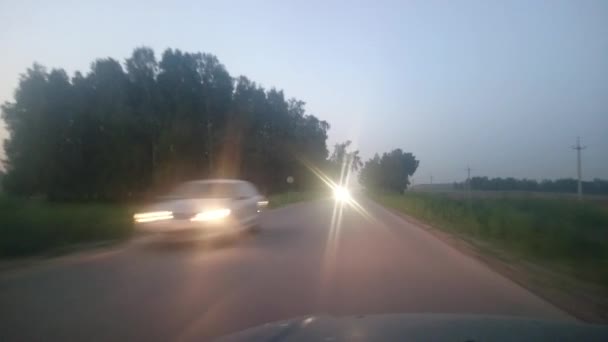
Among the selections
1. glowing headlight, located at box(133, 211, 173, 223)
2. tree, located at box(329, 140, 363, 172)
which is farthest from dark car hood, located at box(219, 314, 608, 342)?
tree, located at box(329, 140, 363, 172)

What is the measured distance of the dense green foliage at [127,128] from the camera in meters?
41.2

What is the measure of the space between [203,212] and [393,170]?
313ft

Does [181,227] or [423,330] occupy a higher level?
[181,227]

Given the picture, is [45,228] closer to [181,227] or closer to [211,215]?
[181,227]

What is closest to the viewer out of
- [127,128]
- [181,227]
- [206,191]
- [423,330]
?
[423,330]

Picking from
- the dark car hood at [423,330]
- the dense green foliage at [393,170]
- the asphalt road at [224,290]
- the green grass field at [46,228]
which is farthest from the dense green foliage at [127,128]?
the dense green foliage at [393,170]

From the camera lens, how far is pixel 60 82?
4259 cm

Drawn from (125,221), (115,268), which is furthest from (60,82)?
(115,268)

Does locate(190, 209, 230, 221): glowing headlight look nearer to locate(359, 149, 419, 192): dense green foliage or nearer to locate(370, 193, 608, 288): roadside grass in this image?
locate(370, 193, 608, 288): roadside grass

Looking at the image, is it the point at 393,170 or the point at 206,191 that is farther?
the point at 393,170

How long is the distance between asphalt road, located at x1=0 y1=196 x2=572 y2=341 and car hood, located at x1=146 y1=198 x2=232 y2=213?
100cm

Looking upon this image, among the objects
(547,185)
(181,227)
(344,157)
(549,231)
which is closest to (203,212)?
(181,227)

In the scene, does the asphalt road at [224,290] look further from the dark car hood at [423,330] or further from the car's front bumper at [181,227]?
→ the dark car hood at [423,330]

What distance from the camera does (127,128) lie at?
4162 cm
